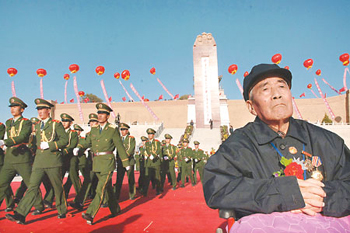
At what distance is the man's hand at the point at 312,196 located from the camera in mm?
1280

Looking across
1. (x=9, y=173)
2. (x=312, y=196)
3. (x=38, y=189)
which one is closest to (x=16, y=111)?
(x=9, y=173)

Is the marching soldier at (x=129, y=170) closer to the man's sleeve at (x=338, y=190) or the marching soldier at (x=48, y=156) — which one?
the marching soldier at (x=48, y=156)

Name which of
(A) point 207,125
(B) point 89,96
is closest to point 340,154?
(A) point 207,125

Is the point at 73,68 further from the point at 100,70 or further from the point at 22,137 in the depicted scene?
the point at 22,137

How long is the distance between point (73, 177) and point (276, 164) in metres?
5.76

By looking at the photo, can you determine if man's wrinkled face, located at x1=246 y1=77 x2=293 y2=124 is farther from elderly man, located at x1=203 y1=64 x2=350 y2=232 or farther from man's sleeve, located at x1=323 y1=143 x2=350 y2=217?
man's sleeve, located at x1=323 y1=143 x2=350 y2=217

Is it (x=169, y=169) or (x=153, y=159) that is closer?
(x=153, y=159)

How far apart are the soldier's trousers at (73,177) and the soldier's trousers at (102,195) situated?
1.46 meters

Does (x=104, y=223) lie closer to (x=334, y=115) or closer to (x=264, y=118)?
(x=264, y=118)

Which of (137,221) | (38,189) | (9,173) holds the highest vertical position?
(9,173)

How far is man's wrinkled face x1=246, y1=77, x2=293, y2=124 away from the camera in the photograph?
1.59m

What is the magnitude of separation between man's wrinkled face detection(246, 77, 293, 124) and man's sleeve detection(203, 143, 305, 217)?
31cm

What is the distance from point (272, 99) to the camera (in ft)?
5.29

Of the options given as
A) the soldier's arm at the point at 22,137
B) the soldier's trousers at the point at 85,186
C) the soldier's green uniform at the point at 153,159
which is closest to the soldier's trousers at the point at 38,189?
the soldier's arm at the point at 22,137
